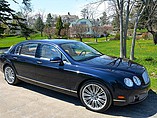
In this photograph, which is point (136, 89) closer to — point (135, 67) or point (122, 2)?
point (135, 67)

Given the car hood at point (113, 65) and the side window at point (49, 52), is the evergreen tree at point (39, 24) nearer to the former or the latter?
the side window at point (49, 52)

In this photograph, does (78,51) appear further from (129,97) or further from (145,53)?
(145,53)

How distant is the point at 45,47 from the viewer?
16.1ft

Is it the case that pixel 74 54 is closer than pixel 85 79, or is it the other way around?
pixel 85 79

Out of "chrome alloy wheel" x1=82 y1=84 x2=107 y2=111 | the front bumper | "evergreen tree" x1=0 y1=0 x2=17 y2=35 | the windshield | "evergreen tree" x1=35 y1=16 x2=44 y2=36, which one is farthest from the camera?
"evergreen tree" x1=35 y1=16 x2=44 y2=36

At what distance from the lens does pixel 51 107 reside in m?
4.14

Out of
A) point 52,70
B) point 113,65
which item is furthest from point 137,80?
point 52,70

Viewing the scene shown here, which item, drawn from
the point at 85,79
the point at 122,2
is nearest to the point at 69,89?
the point at 85,79

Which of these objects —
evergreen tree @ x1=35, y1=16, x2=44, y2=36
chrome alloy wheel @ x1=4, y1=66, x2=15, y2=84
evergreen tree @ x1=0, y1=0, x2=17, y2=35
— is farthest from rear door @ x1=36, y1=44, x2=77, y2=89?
evergreen tree @ x1=35, y1=16, x2=44, y2=36

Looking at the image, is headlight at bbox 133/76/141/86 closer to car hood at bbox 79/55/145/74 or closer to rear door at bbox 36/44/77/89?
car hood at bbox 79/55/145/74

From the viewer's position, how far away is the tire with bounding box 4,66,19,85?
567 cm

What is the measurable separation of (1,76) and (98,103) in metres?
4.19

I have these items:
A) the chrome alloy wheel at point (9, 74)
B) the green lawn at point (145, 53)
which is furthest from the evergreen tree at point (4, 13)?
the chrome alloy wheel at point (9, 74)

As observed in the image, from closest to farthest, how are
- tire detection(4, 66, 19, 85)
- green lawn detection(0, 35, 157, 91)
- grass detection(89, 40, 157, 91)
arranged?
1. tire detection(4, 66, 19, 85)
2. grass detection(89, 40, 157, 91)
3. green lawn detection(0, 35, 157, 91)
